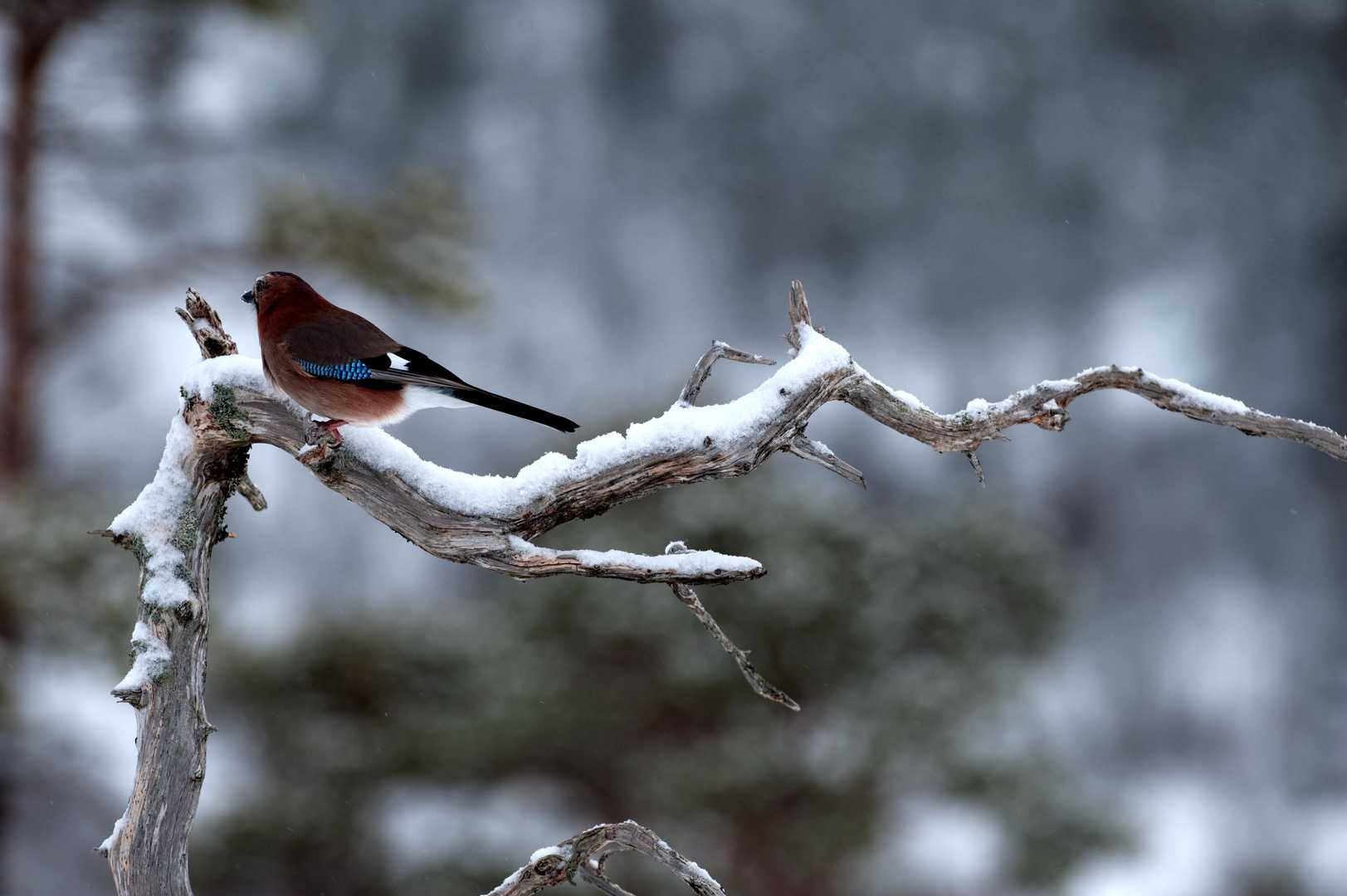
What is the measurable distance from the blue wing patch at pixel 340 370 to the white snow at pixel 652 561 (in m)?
0.46

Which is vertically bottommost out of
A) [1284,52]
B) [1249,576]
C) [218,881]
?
[218,881]

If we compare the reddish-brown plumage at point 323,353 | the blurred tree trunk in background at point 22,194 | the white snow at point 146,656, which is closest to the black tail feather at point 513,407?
the reddish-brown plumage at point 323,353

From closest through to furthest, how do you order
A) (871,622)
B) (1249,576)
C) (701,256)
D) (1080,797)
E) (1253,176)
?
(871,622) → (1080,797) → (1249,576) → (1253,176) → (701,256)

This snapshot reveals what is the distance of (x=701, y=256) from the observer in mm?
19219

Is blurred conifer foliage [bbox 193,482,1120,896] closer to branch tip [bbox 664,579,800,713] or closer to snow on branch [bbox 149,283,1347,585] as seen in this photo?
branch tip [bbox 664,579,800,713]

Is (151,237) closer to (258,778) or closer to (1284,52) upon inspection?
(258,778)

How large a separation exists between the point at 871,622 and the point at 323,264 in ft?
14.3

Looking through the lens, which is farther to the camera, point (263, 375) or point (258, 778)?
point (258, 778)

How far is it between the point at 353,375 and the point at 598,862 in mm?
1097

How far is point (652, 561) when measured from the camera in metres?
1.92

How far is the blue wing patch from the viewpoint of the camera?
2045mm

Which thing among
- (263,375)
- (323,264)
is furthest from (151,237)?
(263,375)

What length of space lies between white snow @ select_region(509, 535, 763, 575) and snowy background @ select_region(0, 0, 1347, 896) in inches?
167

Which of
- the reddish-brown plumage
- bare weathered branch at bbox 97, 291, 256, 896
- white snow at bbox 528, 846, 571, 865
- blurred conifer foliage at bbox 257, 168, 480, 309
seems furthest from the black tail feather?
blurred conifer foliage at bbox 257, 168, 480, 309
